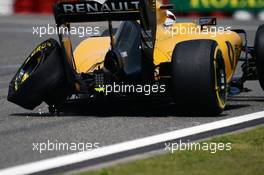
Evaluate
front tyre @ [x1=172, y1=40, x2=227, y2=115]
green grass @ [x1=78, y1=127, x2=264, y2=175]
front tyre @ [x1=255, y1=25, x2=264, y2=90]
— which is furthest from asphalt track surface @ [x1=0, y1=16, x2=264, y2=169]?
green grass @ [x1=78, y1=127, x2=264, y2=175]

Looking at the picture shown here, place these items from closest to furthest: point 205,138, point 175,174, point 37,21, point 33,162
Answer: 1. point 175,174
2. point 33,162
3. point 205,138
4. point 37,21

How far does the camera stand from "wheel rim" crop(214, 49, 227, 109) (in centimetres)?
997

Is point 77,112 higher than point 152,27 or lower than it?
lower

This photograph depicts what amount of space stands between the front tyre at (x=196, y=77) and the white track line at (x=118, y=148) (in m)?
0.28

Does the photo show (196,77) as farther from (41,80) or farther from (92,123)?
(41,80)

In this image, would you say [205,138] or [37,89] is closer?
[205,138]

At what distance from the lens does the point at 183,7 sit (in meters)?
28.6

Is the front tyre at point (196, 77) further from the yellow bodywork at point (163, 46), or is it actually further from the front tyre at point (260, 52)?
the front tyre at point (260, 52)

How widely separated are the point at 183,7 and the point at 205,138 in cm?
2010

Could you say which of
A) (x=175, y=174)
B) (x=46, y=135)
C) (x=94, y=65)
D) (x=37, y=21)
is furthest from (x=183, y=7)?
(x=175, y=174)

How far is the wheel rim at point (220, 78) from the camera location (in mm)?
9973

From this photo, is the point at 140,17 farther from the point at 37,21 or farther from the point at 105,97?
the point at 37,21
